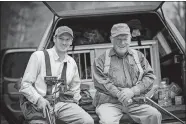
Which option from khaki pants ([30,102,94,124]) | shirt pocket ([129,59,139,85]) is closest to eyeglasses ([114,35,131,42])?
shirt pocket ([129,59,139,85])

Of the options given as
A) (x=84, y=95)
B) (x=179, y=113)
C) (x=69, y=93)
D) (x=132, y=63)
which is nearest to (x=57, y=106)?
(x=69, y=93)

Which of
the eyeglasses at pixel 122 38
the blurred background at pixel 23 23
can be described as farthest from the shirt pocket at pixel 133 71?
the blurred background at pixel 23 23

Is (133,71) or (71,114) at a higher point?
(133,71)

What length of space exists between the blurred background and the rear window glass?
13 centimetres

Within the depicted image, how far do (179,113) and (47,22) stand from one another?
5.99ft

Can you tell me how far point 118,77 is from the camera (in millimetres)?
2695

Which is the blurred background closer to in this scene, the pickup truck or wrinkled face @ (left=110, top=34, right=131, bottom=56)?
the pickup truck

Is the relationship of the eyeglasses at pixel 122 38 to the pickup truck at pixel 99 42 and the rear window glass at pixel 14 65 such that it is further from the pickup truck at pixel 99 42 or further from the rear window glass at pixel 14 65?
the rear window glass at pixel 14 65

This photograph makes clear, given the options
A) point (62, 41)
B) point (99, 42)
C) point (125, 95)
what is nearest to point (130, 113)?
point (125, 95)

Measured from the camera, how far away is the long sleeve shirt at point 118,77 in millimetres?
2648

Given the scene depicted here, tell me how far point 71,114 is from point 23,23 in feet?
3.89

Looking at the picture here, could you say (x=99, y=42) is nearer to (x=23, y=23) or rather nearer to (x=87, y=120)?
(x=23, y=23)

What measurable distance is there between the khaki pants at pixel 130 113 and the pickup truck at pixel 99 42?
105mm

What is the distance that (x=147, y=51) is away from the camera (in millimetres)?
3477
